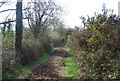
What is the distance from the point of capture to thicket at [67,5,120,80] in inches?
220

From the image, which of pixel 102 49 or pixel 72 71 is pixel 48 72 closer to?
pixel 72 71

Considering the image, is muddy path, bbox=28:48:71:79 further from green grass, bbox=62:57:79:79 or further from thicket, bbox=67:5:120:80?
thicket, bbox=67:5:120:80

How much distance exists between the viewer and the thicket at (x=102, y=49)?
220 inches

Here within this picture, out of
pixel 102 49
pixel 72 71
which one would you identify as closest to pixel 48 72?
pixel 72 71

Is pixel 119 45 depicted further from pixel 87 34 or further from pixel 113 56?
pixel 87 34

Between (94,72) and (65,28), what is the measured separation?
40.6 metres

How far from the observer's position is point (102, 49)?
22.6 ft

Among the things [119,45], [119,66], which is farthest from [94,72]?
[119,45]

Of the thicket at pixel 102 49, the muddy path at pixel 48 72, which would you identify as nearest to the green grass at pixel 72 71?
the muddy path at pixel 48 72

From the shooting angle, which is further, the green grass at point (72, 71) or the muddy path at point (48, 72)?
the muddy path at point (48, 72)

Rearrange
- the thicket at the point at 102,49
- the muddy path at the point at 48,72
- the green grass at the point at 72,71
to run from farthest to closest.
A: the muddy path at the point at 48,72 → the green grass at the point at 72,71 → the thicket at the point at 102,49

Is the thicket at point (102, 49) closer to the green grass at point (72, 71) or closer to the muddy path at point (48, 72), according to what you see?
the green grass at point (72, 71)

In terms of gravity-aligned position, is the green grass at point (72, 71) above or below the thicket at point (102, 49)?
Answer: below

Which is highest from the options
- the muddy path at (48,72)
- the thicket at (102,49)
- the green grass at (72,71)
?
the thicket at (102,49)
